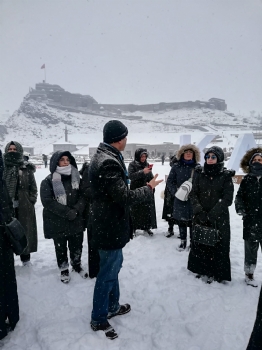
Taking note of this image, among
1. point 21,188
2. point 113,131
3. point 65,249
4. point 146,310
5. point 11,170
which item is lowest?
point 146,310

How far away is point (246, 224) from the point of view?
311 cm

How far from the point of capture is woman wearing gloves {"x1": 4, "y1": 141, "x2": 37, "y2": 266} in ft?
11.6

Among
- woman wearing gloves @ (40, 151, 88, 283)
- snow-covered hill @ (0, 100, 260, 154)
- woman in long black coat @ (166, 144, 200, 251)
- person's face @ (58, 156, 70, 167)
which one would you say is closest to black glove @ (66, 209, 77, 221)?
woman wearing gloves @ (40, 151, 88, 283)

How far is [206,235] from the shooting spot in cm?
309

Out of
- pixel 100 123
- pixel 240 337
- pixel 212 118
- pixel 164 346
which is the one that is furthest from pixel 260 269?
pixel 212 118

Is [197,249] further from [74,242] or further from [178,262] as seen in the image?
[74,242]

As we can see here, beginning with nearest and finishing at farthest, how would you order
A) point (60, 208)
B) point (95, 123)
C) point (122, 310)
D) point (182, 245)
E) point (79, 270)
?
point (122, 310) → point (60, 208) → point (79, 270) → point (182, 245) → point (95, 123)

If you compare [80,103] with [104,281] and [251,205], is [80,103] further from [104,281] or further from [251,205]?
[104,281]

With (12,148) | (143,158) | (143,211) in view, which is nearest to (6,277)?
(12,148)

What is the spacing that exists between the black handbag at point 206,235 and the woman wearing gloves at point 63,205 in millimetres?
1511

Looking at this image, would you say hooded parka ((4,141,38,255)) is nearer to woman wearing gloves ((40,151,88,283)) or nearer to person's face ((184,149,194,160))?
woman wearing gloves ((40,151,88,283))

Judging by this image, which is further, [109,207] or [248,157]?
[248,157]

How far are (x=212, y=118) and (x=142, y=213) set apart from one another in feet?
365

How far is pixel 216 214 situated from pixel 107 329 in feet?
5.87
